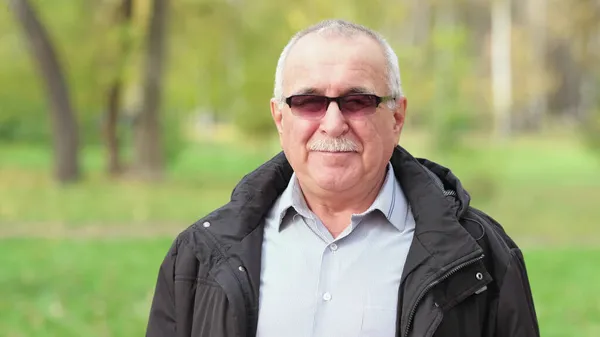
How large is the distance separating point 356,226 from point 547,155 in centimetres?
3857

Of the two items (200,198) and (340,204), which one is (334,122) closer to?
(340,204)

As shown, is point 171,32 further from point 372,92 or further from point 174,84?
point 372,92

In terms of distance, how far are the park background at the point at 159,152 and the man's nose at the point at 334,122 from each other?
205 inches

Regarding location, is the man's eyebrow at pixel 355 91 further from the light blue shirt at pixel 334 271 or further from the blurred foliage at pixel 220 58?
the blurred foliage at pixel 220 58

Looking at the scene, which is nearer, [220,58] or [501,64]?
[220,58]

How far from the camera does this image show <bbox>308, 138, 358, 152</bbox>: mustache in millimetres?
2795

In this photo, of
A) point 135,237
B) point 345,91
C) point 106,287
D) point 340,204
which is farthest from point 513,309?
point 135,237

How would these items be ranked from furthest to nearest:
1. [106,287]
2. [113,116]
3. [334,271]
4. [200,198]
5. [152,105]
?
1. [113,116]
2. [152,105]
3. [200,198]
4. [106,287]
5. [334,271]

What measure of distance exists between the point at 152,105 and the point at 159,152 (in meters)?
1.20

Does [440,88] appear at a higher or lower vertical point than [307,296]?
higher

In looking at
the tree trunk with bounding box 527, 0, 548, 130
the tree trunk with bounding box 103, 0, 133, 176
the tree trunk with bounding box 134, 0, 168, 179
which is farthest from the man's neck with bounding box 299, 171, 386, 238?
the tree trunk with bounding box 527, 0, 548, 130

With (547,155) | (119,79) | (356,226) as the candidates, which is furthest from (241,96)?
(356,226)

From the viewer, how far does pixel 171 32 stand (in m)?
28.6

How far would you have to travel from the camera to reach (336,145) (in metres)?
2.80
